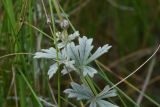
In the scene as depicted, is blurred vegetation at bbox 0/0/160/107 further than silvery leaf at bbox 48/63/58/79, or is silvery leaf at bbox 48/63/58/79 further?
blurred vegetation at bbox 0/0/160/107

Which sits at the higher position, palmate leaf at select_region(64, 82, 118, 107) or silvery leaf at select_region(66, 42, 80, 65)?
silvery leaf at select_region(66, 42, 80, 65)

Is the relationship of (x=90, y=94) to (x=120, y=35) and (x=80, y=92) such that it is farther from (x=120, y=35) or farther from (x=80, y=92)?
(x=120, y=35)

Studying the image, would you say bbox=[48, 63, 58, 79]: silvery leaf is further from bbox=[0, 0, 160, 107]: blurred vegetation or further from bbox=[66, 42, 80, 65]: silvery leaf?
bbox=[0, 0, 160, 107]: blurred vegetation

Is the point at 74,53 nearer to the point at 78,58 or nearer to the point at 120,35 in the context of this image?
the point at 78,58

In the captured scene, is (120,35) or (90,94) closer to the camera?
(90,94)

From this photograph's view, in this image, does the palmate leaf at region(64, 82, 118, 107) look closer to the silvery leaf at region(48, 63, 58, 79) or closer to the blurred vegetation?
the silvery leaf at region(48, 63, 58, 79)

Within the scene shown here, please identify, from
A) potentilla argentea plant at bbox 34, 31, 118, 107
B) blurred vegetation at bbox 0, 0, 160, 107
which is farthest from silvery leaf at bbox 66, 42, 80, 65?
blurred vegetation at bbox 0, 0, 160, 107

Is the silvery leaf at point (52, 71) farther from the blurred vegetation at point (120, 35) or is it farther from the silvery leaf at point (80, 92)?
the blurred vegetation at point (120, 35)

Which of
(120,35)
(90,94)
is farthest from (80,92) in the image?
(120,35)

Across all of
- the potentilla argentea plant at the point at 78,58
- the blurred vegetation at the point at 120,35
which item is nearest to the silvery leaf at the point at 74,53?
the potentilla argentea plant at the point at 78,58

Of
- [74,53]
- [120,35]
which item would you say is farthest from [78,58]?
[120,35]

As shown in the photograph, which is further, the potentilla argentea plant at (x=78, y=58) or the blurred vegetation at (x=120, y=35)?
the blurred vegetation at (x=120, y=35)

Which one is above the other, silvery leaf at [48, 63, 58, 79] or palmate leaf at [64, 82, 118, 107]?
silvery leaf at [48, 63, 58, 79]
